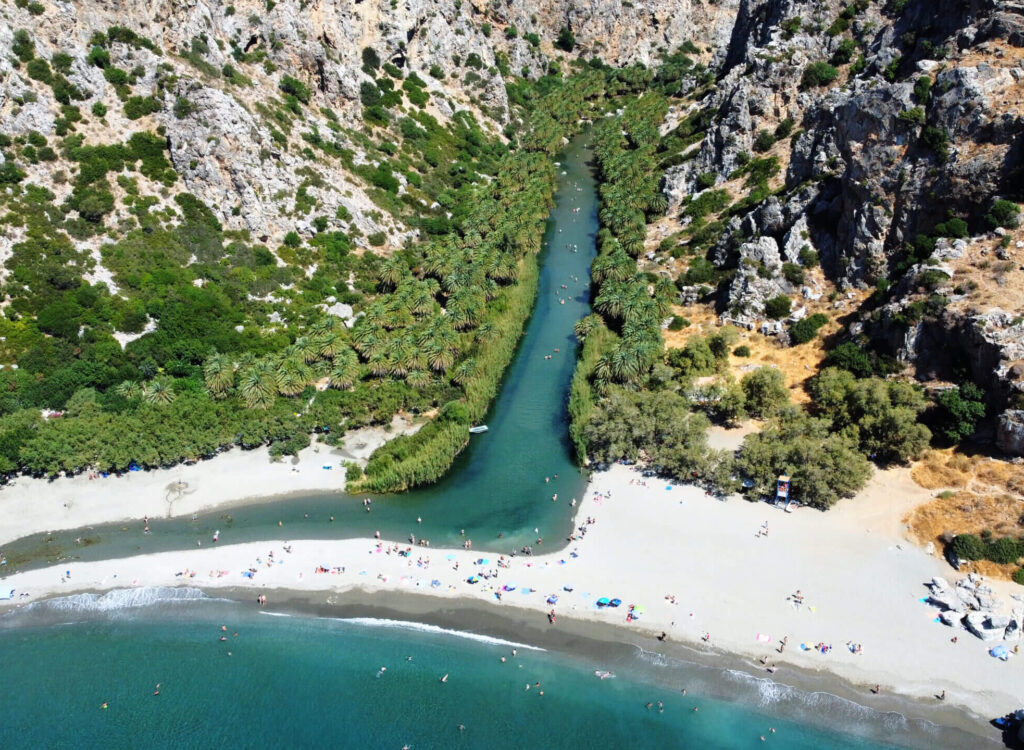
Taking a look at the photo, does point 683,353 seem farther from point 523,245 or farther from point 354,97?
point 354,97

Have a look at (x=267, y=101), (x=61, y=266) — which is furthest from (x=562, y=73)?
(x=61, y=266)

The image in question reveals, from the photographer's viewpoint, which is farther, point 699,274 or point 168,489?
point 699,274

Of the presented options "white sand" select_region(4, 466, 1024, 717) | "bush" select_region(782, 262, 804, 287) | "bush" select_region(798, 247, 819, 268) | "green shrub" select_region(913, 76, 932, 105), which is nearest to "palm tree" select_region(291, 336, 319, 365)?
"white sand" select_region(4, 466, 1024, 717)

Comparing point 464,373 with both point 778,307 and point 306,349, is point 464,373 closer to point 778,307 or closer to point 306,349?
point 306,349

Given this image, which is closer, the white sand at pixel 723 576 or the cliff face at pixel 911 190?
the white sand at pixel 723 576

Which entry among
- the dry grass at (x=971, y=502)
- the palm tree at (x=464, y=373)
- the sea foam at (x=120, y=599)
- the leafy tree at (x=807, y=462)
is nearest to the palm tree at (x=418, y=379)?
the palm tree at (x=464, y=373)

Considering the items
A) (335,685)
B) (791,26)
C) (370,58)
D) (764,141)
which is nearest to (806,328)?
(764,141)

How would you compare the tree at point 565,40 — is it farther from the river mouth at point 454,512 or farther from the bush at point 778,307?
the river mouth at point 454,512
